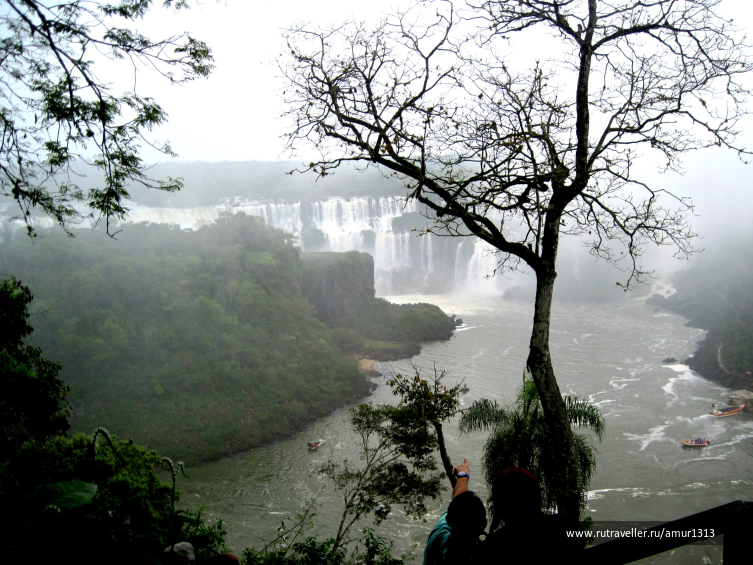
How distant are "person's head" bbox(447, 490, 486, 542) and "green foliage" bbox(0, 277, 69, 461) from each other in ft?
21.5

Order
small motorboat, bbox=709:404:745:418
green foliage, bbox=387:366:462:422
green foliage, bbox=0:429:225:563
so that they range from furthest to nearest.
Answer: small motorboat, bbox=709:404:745:418 < green foliage, bbox=387:366:462:422 < green foliage, bbox=0:429:225:563

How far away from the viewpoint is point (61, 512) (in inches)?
49.9

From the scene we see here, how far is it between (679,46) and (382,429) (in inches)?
305

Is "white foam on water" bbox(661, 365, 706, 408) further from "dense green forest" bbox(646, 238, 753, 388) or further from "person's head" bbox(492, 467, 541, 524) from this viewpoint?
"person's head" bbox(492, 467, 541, 524)

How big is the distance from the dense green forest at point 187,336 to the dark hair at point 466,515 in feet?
60.0

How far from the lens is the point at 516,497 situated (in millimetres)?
1274

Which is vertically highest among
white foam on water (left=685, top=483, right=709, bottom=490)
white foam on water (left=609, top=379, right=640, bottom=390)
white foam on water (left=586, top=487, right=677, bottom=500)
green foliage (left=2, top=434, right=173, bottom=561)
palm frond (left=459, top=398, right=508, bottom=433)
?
green foliage (left=2, top=434, right=173, bottom=561)

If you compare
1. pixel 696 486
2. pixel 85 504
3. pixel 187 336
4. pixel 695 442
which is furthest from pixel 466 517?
pixel 187 336

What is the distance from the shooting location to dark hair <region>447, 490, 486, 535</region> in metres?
1.46

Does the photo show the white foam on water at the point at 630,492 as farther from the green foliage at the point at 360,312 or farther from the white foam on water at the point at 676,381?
the green foliage at the point at 360,312

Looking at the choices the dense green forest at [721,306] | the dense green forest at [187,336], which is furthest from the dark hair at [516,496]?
the dense green forest at [721,306]

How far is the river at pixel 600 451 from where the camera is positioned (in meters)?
12.7

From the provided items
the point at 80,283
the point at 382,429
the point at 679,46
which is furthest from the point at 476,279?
the point at 679,46

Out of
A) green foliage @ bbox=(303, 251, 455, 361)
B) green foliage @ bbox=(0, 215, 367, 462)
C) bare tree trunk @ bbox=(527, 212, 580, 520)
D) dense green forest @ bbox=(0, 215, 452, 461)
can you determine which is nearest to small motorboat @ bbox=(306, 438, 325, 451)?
Result: green foliage @ bbox=(0, 215, 367, 462)
